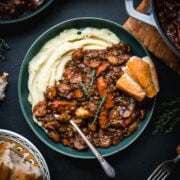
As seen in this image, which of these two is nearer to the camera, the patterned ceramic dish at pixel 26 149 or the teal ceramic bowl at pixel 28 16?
the patterned ceramic dish at pixel 26 149

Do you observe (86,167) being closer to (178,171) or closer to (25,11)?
(178,171)

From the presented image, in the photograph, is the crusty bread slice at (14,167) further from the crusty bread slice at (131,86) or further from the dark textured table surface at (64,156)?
the crusty bread slice at (131,86)

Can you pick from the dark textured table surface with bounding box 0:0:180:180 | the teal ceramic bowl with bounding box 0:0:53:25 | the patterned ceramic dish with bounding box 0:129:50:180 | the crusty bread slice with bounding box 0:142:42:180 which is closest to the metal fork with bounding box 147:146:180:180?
the dark textured table surface with bounding box 0:0:180:180

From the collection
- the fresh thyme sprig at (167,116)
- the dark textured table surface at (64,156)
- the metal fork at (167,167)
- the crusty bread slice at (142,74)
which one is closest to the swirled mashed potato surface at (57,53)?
the dark textured table surface at (64,156)

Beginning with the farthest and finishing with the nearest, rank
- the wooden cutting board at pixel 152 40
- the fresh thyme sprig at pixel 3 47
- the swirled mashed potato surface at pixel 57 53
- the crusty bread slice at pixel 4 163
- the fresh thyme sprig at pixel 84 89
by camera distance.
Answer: the fresh thyme sprig at pixel 3 47
the swirled mashed potato surface at pixel 57 53
the wooden cutting board at pixel 152 40
the fresh thyme sprig at pixel 84 89
the crusty bread slice at pixel 4 163

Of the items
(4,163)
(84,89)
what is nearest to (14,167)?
(4,163)

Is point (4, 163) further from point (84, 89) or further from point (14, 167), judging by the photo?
point (84, 89)

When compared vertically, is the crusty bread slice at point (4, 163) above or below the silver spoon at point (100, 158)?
above
